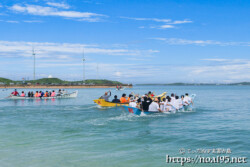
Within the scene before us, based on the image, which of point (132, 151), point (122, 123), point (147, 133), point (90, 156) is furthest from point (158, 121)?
point (90, 156)

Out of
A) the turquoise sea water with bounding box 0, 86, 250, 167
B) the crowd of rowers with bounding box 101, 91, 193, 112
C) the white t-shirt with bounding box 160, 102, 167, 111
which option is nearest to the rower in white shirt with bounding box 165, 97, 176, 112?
the crowd of rowers with bounding box 101, 91, 193, 112

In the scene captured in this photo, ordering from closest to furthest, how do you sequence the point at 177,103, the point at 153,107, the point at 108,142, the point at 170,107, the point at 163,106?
1. the point at 108,142
2. the point at 153,107
3. the point at 163,106
4. the point at 170,107
5. the point at 177,103

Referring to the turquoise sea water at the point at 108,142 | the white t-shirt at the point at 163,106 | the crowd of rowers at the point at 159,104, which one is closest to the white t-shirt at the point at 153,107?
the crowd of rowers at the point at 159,104

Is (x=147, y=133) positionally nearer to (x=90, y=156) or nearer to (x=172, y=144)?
(x=172, y=144)

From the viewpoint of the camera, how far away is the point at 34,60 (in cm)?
14538

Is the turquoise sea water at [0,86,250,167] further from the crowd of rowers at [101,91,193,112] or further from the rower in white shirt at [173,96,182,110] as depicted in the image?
the rower in white shirt at [173,96,182,110]

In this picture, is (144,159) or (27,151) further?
(27,151)

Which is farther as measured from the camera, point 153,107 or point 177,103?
point 177,103

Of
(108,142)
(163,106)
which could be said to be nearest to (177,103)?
(163,106)

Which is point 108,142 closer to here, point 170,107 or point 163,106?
point 163,106

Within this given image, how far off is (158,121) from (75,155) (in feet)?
35.8

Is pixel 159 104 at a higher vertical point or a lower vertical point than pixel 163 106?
higher

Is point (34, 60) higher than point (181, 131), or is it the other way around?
point (34, 60)

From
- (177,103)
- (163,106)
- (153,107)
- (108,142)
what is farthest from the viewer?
(177,103)
